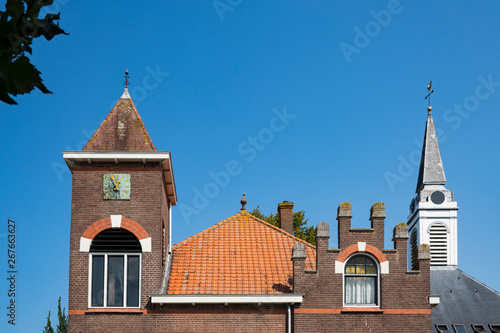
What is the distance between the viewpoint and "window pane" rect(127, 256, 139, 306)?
19.7 metres

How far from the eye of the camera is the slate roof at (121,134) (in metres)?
20.2

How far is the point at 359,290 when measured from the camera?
2019 cm

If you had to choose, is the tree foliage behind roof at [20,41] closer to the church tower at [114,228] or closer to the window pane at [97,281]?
the church tower at [114,228]

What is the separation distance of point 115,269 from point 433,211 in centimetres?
3365

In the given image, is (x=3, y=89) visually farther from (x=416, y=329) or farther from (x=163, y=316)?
(x=416, y=329)

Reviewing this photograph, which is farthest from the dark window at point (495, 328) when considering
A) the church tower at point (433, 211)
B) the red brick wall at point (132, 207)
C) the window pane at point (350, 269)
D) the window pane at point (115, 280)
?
the window pane at point (115, 280)

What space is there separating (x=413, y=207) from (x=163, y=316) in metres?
34.5

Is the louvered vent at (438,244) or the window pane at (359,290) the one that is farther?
the louvered vent at (438,244)

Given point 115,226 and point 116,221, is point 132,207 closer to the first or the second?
point 116,221

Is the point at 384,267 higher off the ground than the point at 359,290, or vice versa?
the point at 384,267

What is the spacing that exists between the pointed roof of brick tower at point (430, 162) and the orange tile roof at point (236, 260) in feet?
96.2

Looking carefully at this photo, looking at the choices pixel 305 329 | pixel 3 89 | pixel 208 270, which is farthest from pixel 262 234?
pixel 3 89

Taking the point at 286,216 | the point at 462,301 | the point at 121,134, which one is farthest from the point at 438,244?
the point at 121,134

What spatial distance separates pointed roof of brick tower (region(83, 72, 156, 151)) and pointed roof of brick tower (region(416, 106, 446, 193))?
109 feet
